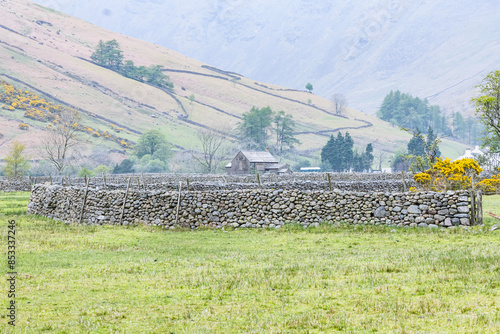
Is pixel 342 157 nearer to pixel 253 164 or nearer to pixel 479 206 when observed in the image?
pixel 253 164

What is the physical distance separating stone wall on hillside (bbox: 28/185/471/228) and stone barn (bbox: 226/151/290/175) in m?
66.6

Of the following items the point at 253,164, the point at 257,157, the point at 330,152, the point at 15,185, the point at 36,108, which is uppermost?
the point at 36,108

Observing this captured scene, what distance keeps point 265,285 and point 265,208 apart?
13.3m

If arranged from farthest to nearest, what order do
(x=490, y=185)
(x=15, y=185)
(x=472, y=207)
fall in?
(x=15, y=185) < (x=490, y=185) < (x=472, y=207)

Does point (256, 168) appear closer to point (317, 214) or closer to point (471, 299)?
point (317, 214)

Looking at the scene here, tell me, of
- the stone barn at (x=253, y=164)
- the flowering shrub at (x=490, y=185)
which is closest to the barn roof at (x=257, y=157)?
the stone barn at (x=253, y=164)

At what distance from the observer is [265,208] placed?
2544 cm

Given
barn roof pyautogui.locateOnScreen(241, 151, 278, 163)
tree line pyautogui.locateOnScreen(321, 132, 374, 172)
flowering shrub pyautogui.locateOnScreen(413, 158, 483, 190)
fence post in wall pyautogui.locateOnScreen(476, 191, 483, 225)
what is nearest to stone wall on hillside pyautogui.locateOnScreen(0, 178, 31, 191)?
barn roof pyautogui.locateOnScreen(241, 151, 278, 163)

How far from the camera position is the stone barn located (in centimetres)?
9594

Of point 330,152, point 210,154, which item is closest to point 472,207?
point 210,154

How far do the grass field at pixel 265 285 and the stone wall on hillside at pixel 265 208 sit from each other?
1.86 m

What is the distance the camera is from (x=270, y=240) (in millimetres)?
21484

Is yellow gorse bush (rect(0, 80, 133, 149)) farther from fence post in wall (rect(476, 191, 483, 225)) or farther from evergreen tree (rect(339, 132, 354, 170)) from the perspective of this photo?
fence post in wall (rect(476, 191, 483, 225))

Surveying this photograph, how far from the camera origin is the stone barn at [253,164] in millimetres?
95938
